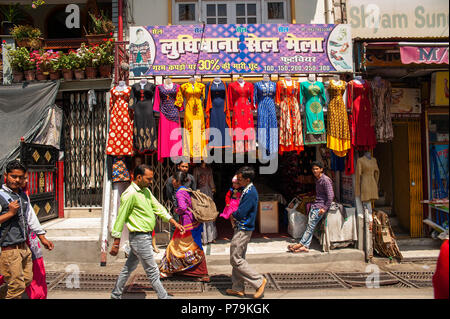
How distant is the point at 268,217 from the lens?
7789 mm

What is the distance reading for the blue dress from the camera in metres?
6.41

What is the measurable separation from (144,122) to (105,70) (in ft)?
7.63

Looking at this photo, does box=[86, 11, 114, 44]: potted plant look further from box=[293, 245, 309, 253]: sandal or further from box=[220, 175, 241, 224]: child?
box=[293, 245, 309, 253]: sandal

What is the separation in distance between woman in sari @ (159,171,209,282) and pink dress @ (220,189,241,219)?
1.67ft

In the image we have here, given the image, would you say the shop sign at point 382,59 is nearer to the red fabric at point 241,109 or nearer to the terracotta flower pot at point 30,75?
the red fabric at point 241,109

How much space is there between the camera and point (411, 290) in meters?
5.03

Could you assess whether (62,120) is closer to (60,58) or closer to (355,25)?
(60,58)

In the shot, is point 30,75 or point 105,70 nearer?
point 105,70

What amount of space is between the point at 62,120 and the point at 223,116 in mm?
4279

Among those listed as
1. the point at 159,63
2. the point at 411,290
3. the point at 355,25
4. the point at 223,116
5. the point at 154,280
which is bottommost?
the point at 411,290

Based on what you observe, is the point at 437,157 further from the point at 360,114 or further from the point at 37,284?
the point at 37,284

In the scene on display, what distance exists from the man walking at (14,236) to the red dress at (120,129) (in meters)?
2.66

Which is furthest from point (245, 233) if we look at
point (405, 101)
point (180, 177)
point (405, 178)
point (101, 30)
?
point (101, 30)
